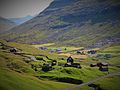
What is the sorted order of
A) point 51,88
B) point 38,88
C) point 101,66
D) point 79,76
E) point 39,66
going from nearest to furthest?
point 38,88 → point 51,88 → point 79,76 → point 39,66 → point 101,66

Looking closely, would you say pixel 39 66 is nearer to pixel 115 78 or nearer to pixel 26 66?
pixel 26 66

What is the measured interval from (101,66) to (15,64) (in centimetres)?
6296

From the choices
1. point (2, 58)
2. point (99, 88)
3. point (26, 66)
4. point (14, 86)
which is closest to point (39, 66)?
point (26, 66)

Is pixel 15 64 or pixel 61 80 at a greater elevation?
pixel 15 64

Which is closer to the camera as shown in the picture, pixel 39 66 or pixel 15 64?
pixel 15 64

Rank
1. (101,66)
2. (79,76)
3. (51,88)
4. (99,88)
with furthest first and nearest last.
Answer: (101,66) < (79,76) < (99,88) < (51,88)

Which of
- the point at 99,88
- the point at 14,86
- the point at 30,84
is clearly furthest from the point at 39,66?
the point at 14,86

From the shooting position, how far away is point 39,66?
140 meters

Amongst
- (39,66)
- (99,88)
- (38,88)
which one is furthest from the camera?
(39,66)

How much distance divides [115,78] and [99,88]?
25.7m

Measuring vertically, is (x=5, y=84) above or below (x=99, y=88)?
above

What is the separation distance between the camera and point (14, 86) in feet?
268

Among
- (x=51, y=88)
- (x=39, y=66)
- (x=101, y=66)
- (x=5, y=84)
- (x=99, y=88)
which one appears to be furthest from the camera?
(x=101, y=66)

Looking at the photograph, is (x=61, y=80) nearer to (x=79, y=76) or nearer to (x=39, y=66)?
(x=79, y=76)
